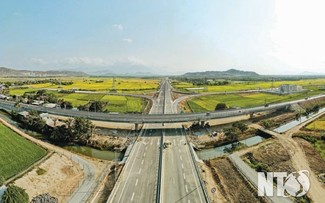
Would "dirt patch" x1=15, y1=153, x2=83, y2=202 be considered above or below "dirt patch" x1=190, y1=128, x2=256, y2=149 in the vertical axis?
below

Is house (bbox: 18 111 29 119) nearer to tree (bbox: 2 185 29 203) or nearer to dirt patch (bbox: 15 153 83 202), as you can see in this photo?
dirt patch (bbox: 15 153 83 202)

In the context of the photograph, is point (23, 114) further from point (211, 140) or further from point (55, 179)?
point (211, 140)

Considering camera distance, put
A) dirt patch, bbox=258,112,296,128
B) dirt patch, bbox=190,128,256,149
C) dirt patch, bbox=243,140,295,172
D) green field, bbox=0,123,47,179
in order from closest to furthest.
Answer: green field, bbox=0,123,47,179, dirt patch, bbox=243,140,295,172, dirt patch, bbox=190,128,256,149, dirt patch, bbox=258,112,296,128

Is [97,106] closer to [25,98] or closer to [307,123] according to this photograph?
[25,98]

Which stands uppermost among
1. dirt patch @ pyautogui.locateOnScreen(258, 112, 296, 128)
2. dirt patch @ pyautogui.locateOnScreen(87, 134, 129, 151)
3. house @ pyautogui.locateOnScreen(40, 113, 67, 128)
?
house @ pyautogui.locateOnScreen(40, 113, 67, 128)

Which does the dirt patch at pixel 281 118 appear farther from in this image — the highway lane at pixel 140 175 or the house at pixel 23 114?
the house at pixel 23 114

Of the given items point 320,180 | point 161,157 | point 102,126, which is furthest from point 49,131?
point 320,180

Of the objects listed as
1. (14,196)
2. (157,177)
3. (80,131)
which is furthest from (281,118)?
(14,196)

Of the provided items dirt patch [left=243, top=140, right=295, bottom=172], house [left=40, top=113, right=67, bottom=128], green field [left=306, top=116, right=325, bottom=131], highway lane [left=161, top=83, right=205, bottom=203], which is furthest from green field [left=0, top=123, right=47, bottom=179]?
green field [left=306, top=116, right=325, bottom=131]
